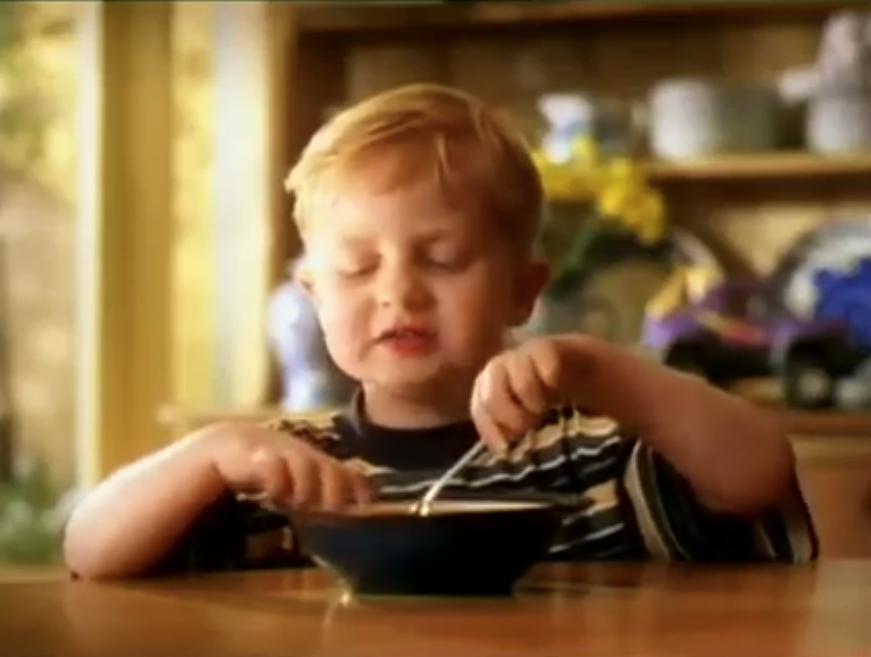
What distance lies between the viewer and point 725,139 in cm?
290

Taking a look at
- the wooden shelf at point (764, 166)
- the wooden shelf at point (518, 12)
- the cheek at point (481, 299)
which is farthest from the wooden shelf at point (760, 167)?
the cheek at point (481, 299)

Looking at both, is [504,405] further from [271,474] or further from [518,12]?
[518,12]

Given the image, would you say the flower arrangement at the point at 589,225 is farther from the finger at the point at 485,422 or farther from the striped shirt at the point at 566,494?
the finger at the point at 485,422

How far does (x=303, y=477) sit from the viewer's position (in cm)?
107

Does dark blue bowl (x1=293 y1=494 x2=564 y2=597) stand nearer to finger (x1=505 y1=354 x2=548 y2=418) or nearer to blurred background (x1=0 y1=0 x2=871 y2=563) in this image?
finger (x1=505 y1=354 x2=548 y2=418)

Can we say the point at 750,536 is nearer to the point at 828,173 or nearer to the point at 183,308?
the point at 828,173

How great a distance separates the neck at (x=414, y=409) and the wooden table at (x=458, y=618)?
37cm

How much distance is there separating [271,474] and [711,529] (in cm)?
38

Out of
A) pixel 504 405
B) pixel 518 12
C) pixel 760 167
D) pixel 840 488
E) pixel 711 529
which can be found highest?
pixel 518 12

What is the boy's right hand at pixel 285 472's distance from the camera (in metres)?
1.07

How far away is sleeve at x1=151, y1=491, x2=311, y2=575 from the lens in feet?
4.08

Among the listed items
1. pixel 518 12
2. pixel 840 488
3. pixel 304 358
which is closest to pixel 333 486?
pixel 840 488

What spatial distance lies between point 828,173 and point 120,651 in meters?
2.33

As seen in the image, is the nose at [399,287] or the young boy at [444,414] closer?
the young boy at [444,414]
